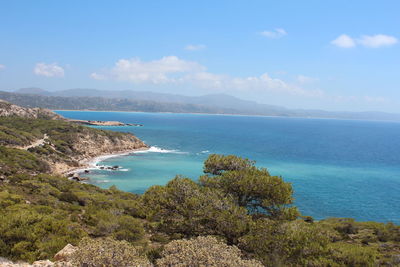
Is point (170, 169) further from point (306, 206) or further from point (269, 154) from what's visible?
point (269, 154)

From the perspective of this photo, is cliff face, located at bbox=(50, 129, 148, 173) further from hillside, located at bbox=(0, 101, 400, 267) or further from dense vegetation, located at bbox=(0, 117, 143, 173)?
hillside, located at bbox=(0, 101, 400, 267)

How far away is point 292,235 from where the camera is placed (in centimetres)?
1378

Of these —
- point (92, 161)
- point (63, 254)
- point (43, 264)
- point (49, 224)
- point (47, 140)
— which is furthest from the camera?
point (47, 140)

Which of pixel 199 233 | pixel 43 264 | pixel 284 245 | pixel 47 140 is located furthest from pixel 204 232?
pixel 47 140

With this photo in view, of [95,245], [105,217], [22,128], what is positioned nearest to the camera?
[95,245]

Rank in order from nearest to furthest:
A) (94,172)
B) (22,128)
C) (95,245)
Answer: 1. (95,245)
2. (94,172)
3. (22,128)

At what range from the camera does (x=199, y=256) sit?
30.0ft

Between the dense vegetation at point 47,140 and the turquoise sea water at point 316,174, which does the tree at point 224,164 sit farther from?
the dense vegetation at point 47,140

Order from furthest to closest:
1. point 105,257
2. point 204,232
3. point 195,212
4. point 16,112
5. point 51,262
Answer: point 16,112
point 204,232
point 195,212
point 51,262
point 105,257

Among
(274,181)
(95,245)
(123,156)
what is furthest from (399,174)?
(95,245)

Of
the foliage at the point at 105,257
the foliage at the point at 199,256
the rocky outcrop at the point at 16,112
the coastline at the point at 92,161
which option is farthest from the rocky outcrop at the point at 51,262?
the rocky outcrop at the point at 16,112

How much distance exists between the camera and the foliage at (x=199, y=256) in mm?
9008

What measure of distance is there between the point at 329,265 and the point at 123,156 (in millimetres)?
75999

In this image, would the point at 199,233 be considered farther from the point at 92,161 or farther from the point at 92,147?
the point at 92,147
